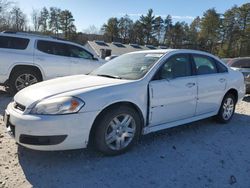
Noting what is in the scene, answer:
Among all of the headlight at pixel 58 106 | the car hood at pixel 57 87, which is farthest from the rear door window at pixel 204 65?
the headlight at pixel 58 106

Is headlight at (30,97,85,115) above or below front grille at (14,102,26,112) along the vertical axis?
above

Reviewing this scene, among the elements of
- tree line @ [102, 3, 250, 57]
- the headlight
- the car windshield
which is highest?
tree line @ [102, 3, 250, 57]

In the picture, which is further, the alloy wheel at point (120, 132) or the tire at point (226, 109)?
the tire at point (226, 109)

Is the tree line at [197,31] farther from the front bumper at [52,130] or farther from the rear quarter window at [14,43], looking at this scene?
the front bumper at [52,130]

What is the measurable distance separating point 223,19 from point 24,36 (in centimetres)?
5985

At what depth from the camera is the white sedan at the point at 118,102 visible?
132 inches

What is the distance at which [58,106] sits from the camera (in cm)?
334

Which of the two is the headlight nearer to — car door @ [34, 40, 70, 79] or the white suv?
the white suv

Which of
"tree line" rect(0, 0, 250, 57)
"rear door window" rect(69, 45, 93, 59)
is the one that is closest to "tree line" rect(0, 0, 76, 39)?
"tree line" rect(0, 0, 250, 57)

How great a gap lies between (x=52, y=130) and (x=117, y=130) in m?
0.93

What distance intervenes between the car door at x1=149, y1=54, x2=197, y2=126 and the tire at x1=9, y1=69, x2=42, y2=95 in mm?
4406

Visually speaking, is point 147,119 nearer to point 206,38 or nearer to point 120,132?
point 120,132

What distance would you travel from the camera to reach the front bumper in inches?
129

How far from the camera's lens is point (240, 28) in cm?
5881
